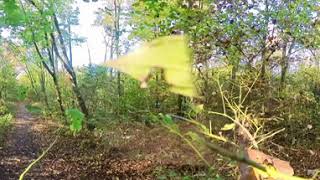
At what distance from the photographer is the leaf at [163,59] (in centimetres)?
26

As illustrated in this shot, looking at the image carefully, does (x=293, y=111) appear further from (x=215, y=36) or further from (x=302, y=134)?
(x=215, y=36)

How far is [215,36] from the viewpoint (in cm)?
801

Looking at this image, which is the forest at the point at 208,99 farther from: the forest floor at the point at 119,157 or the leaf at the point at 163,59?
the leaf at the point at 163,59

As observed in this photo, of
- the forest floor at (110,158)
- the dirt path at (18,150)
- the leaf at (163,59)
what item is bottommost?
the dirt path at (18,150)

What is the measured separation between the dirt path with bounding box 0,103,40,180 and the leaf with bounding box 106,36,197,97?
21.9ft

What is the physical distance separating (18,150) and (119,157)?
417cm

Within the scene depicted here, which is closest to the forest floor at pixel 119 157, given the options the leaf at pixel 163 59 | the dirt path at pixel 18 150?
the dirt path at pixel 18 150

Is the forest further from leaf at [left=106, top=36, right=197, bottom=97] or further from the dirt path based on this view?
leaf at [left=106, top=36, right=197, bottom=97]

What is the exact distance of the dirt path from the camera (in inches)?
370

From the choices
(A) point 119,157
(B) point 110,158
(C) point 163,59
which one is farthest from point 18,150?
(C) point 163,59

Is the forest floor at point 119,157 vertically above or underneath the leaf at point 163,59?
underneath

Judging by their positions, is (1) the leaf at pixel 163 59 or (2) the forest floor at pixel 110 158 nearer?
(1) the leaf at pixel 163 59

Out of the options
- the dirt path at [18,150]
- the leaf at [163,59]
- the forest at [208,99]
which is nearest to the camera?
the leaf at [163,59]

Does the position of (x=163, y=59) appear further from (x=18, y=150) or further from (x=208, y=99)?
(x=18, y=150)
